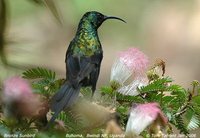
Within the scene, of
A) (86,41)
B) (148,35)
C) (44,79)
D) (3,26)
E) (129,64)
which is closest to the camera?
(44,79)

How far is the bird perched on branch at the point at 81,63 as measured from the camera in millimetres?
1430

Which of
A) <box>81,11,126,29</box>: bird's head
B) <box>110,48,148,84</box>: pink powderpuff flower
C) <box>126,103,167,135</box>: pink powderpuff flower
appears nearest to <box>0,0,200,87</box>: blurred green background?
<box>81,11,126,29</box>: bird's head

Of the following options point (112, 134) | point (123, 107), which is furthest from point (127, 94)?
point (112, 134)

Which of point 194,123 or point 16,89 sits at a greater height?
point 16,89

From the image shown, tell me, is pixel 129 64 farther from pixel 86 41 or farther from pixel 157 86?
pixel 86 41

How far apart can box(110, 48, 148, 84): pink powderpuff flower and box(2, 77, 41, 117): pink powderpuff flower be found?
432 mm

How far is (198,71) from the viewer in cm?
672

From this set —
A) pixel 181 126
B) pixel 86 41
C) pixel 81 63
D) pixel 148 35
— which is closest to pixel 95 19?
pixel 86 41

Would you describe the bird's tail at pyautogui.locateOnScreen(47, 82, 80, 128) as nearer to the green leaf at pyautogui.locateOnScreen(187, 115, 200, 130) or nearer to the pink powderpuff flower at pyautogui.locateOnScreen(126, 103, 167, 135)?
the pink powderpuff flower at pyautogui.locateOnScreen(126, 103, 167, 135)

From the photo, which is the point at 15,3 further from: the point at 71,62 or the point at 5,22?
the point at 71,62

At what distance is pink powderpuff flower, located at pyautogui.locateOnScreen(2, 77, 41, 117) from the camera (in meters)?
1.17

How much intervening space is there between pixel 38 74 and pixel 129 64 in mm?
263

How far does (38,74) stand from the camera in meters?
1.49

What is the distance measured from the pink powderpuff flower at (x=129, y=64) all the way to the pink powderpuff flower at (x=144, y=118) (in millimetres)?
276
